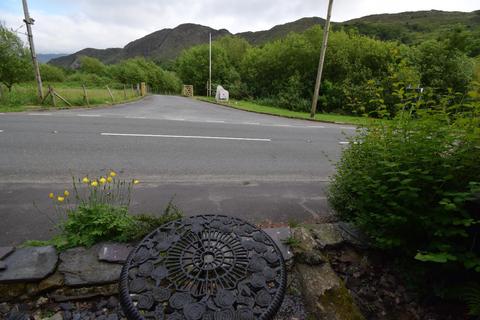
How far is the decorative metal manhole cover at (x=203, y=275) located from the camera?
4.66 ft

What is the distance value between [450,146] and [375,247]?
967 mm

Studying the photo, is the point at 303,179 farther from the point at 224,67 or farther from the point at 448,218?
the point at 224,67

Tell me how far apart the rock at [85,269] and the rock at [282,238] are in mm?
1235

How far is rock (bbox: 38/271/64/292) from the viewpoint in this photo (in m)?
1.62

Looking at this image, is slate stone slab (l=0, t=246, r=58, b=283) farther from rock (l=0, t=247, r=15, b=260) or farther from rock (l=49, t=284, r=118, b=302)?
rock (l=49, t=284, r=118, b=302)

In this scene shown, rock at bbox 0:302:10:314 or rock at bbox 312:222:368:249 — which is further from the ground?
rock at bbox 312:222:368:249

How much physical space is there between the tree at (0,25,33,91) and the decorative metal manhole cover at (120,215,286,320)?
2050cm

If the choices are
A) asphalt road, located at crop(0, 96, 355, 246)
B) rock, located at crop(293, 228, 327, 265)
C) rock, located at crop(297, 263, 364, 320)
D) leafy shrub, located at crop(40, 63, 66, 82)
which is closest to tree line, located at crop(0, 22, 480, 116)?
asphalt road, located at crop(0, 96, 355, 246)

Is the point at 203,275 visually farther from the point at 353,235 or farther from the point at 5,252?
the point at 5,252

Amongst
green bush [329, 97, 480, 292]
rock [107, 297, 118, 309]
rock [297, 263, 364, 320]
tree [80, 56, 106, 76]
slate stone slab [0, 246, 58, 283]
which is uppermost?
tree [80, 56, 106, 76]

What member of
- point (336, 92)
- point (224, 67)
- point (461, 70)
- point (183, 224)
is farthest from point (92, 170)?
point (224, 67)

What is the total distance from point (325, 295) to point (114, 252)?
160 cm

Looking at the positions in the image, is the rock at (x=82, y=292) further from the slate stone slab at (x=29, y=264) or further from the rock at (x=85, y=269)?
the slate stone slab at (x=29, y=264)

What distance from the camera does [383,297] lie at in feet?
5.79
